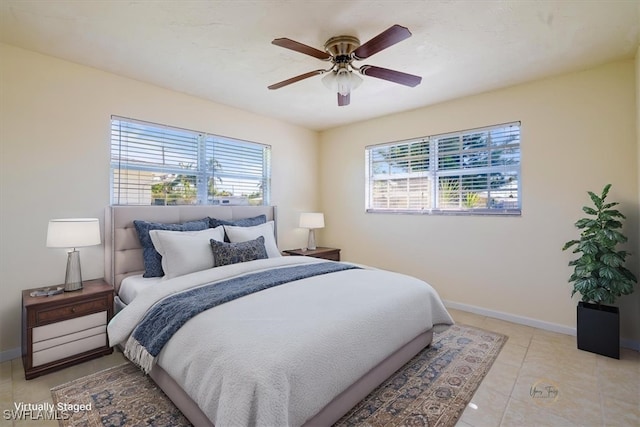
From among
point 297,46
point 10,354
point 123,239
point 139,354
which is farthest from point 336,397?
point 10,354

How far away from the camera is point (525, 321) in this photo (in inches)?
125

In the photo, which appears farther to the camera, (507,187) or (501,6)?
(507,187)

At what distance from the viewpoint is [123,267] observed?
2.88m

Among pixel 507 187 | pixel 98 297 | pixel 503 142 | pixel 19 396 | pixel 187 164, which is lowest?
pixel 19 396

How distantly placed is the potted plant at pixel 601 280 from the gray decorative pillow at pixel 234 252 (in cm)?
294

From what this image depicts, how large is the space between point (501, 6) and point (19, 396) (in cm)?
412

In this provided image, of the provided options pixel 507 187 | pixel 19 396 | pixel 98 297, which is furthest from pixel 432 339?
pixel 19 396

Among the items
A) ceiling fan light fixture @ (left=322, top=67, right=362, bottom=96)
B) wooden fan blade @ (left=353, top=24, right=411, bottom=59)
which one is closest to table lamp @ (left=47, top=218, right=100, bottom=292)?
ceiling fan light fixture @ (left=322, top=67, right=362, bottom=96)

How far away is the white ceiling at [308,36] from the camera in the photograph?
1.97 meters

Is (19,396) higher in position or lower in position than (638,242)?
lower

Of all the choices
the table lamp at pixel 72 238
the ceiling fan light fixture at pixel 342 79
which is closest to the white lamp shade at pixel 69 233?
the table lamp at pixel 72 238

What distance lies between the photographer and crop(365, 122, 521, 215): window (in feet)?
10.9

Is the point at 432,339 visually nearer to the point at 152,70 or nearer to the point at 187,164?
the point at 187,164

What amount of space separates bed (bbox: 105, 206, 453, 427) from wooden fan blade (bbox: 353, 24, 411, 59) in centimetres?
169
